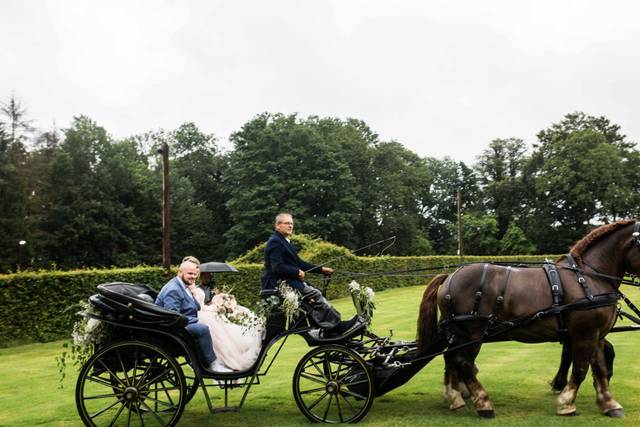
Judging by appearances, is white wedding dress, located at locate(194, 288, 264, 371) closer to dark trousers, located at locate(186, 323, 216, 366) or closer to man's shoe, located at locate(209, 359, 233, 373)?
man's shoe, located at locate(209, 359, 233, 373)

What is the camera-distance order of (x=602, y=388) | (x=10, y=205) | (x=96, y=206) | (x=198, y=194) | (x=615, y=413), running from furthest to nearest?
(x=198, y=194) → (x=96, y=206) → (x=10, y=205) → (x=602, y=388) → (x=615, y=413)

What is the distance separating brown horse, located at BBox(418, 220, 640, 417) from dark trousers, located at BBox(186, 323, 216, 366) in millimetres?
2584

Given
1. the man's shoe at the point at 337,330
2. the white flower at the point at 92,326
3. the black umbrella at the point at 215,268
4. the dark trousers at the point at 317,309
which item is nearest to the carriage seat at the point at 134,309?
the white flower at the point at 92,326

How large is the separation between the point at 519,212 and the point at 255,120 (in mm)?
29854

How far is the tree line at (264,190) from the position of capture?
4062cm

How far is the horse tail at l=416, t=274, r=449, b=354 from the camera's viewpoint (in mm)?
7188

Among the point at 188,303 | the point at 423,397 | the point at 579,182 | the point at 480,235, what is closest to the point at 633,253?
the point at 423,397

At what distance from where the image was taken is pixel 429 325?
7.24 meters

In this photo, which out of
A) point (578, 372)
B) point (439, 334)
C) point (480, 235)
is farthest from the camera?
point (480, 235)

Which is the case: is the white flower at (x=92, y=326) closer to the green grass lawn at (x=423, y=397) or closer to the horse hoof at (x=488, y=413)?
the green grass lawn at (x=423, y=397)

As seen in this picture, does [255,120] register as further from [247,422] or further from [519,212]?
[247,422]

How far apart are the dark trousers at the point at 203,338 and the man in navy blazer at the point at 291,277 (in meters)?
0.92

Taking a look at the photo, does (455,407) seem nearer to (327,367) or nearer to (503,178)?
(327,367)

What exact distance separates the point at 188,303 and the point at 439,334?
10.3ft
